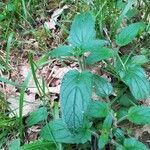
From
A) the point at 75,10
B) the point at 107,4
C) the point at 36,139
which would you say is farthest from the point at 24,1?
the point at 36,139

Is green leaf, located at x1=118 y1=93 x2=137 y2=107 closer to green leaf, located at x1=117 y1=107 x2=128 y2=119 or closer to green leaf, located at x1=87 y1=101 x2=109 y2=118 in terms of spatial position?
green leaf, located at x1=117 y1=107 x2=128 y2=119

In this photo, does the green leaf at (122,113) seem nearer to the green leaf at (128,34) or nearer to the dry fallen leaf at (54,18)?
the green leaf at (128,34)

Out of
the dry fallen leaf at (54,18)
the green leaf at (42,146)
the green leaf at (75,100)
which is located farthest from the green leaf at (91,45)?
the dry fallen leaf at (54,18)

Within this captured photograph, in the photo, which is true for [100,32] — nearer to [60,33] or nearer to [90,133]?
[60,33]

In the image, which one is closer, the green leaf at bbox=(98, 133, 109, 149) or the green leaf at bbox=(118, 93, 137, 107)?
the green leaf at bbox=(98, 133, 109, 149)

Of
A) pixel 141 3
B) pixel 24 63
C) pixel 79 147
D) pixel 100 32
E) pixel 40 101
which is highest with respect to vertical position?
pixel 141 3

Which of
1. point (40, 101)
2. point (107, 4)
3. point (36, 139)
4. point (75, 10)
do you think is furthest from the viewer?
point (75, 10)

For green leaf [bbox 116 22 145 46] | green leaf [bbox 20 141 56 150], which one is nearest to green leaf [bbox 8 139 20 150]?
green leaf [bbox 20 141 56 150]
